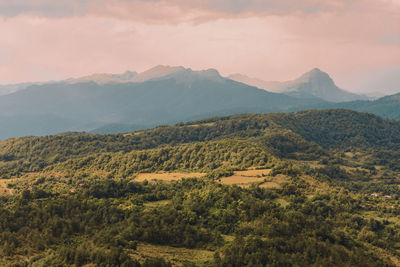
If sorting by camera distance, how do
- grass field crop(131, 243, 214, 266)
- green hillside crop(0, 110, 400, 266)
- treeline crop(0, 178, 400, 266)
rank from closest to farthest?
treeline crop(0, 178, 400, 266) → grass field crop(131, 243, 214, 266) → green hillside crop(0, 110, 400, 266)

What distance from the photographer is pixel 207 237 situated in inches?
2093

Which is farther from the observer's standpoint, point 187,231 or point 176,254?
point 187,231

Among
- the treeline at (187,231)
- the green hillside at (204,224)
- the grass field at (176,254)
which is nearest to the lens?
the treeline at (187,231)

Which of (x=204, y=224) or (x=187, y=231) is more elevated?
(x=187, y=231)

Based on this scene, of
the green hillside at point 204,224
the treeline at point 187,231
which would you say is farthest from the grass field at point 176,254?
the treeline at point 187,231

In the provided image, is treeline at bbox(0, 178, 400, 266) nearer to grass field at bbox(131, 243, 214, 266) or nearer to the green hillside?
the green hillside

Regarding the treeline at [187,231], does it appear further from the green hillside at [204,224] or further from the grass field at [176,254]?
the grass field at [176,254]

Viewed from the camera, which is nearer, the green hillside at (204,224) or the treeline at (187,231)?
the treeline at (187,231)

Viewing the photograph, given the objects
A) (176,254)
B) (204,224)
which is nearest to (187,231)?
(176,254)

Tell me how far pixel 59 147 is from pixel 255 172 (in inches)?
4872

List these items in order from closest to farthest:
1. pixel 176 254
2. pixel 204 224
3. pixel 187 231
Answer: pixel 176 254, pixel 187 231, pixel 204 224

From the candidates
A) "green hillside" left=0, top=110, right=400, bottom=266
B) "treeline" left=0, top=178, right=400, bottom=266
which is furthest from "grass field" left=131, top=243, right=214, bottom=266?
"treeline" left=0, top=178, right=400, bottom=266

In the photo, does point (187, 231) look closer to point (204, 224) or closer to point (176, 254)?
point (176, 254)

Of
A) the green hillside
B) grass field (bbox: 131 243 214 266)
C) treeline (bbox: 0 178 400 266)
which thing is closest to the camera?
treeline (bbox: 0 178 400 266)
